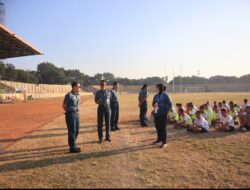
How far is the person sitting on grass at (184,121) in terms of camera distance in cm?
1071

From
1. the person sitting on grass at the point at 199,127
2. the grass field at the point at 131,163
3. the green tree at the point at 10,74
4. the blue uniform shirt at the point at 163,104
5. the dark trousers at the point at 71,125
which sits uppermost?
the green tree at the point at 10,74

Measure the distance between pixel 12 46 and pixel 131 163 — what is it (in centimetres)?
3500

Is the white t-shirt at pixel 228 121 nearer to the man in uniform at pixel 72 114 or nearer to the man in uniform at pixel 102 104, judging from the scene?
the man in uniform at pixel 102 104

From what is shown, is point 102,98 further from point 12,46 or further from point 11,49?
point 11,49

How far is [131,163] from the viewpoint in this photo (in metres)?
6.17

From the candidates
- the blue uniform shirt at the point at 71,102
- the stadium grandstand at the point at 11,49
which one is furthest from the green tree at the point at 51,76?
the blue uniform shirt at the point at 71,102

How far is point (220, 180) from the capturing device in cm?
501

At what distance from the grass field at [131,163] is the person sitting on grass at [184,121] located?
5.00 ft

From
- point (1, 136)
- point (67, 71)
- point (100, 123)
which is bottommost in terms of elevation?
point (1, 136)

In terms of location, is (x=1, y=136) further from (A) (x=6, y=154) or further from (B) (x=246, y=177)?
(B) (x=246, y=177)

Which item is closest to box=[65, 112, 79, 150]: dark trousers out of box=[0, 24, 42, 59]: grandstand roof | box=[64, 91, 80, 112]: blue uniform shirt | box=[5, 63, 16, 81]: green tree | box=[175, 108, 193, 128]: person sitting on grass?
box=[64, 91, 80, 112]: blue uniform shirt

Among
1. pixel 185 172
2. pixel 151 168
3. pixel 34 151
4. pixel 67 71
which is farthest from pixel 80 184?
pixel 67 71

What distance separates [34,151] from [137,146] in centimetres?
300

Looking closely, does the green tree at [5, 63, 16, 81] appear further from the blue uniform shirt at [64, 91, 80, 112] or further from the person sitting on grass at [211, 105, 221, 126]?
the blue uniform shirt at [64, 91, 80, 112]
